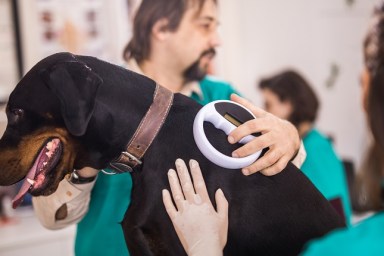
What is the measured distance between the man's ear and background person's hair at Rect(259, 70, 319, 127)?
1.28m

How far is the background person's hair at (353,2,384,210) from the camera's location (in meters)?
0.83

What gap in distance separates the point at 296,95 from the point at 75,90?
1872 millimetres

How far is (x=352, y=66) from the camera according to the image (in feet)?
13.7

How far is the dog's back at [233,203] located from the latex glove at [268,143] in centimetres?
3

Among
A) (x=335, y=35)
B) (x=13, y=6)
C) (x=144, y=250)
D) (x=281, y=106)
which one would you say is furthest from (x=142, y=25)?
(x=335, y=35)

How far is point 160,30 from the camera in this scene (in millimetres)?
1545

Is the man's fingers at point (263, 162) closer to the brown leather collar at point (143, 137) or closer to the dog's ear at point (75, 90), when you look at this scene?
the brown leather collar at point (143, 137)

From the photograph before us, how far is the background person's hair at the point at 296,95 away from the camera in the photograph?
2662 mm

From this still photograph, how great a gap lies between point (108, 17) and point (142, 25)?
5.28 ft

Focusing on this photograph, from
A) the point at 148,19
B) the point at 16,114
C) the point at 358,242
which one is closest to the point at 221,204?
the point at 358,242

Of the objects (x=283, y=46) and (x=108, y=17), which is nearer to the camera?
(x=108, y=17)

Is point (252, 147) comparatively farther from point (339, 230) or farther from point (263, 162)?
point (339, 230)

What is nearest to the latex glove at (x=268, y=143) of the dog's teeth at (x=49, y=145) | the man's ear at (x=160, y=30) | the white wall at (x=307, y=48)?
the dog's teeth at (x=49, y=145)

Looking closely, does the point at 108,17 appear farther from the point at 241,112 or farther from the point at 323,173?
the point at 241,112
